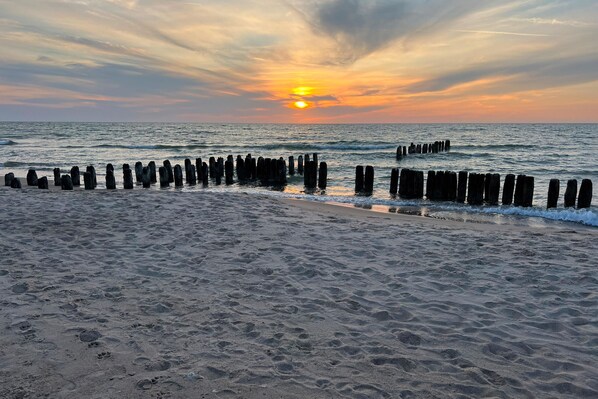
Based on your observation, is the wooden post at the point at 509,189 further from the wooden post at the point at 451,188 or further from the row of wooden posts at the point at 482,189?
the wooden post at the point at 451,188

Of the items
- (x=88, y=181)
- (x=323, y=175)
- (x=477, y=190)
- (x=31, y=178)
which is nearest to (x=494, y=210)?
(x=477, y=190)

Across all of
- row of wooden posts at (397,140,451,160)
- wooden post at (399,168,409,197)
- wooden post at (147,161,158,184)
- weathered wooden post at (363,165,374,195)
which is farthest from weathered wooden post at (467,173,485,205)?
row of wooden posts at (397,140,451,160)

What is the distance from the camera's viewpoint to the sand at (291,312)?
3.42 m

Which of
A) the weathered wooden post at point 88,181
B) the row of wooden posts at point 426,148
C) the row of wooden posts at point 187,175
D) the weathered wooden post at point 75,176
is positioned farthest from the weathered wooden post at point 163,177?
the row of wooden posts at point 426,148

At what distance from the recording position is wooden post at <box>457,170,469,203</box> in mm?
13438

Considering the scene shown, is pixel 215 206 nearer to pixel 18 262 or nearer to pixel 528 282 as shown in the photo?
pixel 18 262

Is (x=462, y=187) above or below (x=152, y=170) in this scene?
below

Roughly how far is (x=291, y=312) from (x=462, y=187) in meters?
10.5

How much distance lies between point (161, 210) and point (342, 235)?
14.6 feet

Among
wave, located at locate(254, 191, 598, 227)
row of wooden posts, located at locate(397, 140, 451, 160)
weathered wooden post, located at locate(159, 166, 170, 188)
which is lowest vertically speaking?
wave, located at locate(254, 191, 598, 227)

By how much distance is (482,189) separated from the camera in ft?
43.5

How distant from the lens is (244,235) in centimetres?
787

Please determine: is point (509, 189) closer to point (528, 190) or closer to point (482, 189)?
point (528, 190)

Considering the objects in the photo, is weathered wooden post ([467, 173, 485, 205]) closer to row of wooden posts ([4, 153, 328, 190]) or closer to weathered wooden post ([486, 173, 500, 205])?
weathered wooden post ([486, 173, 500, 205])
